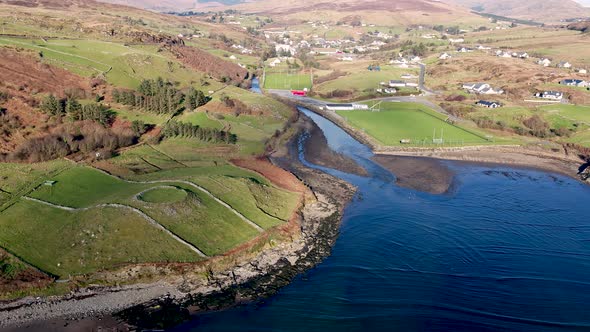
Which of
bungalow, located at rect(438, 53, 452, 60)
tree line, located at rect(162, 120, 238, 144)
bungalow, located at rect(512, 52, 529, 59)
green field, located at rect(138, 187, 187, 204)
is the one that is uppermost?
bungalow, located at rect(512, 52, 529, 59)

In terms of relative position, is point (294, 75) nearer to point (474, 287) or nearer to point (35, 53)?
point (35, 53)

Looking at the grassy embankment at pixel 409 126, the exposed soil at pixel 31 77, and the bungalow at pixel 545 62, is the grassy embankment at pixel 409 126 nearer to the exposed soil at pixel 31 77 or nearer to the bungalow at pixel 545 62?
the exposed soil at pixel 31 77

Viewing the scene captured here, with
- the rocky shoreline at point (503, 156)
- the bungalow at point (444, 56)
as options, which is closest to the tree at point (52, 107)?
the rocky shoreline at point (503, 156)

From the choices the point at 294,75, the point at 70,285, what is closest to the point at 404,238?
the point at 70,285

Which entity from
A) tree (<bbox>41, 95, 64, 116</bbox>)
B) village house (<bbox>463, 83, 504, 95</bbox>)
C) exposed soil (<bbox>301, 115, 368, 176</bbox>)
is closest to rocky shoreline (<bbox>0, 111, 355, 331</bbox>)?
exposed soil (<bbox>301, 115, 368, 176</bbox>)

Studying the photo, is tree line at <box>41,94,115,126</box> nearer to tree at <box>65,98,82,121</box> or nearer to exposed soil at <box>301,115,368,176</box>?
tree at <box>65,98,82,121</box>

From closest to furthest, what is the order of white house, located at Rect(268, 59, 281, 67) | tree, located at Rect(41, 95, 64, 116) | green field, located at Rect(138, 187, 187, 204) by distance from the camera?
green field, located at Rect(138, 187, 187, 204) < tree, located at Rect(41, 95, 64, 116) < white house, located at Rect(268, 59, 281, 67)

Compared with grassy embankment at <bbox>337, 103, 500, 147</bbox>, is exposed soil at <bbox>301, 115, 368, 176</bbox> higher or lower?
lower
